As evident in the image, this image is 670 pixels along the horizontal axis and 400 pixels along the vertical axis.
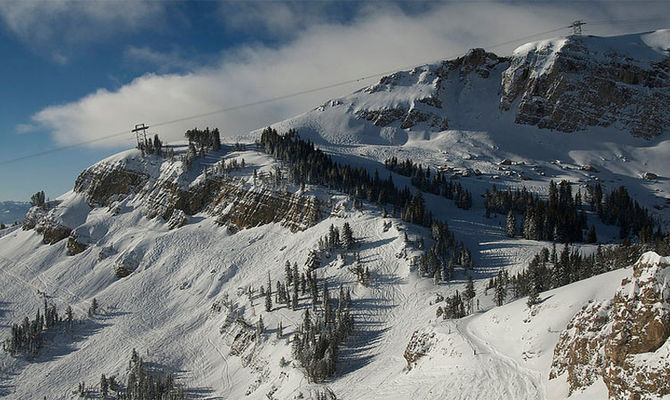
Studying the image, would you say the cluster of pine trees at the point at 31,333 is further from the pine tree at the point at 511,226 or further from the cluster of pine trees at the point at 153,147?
the pine tree at the point at 511,226

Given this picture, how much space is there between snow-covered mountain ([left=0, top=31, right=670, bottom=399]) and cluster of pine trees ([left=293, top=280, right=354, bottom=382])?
466 millimetres

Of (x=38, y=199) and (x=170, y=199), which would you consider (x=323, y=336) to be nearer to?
(x=170, y=199)

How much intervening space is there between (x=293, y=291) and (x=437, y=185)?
80399 mm

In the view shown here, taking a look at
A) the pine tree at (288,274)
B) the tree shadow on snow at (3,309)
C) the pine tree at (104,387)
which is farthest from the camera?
the tree shadow on snow at (3,309)

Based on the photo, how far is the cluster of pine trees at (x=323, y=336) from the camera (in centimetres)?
5791

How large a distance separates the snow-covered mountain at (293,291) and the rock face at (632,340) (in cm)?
10

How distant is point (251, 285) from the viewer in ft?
311

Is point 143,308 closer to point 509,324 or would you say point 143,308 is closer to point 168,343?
point 168,343

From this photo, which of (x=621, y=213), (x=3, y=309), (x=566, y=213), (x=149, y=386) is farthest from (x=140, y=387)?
(x=621, y=213)

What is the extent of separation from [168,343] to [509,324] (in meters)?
69.8

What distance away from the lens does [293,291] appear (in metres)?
86.2

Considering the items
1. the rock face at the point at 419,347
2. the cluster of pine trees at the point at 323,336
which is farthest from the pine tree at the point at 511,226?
the rock face at the point at 419,347

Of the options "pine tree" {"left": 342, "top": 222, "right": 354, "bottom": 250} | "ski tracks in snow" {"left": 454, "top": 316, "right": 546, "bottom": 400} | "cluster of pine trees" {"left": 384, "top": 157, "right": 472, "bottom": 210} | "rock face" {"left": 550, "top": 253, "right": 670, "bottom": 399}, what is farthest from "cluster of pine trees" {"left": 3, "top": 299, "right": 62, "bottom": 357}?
"cluster of pine trees" {"left": 384, "top": 157, "right": 472, "bottom": 210}

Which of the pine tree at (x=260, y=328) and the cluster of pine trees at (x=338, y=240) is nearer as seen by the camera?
the pine tree at (x=260, y=328)
